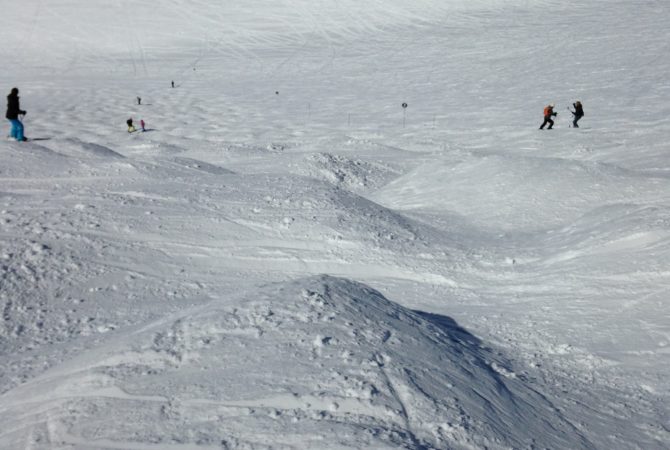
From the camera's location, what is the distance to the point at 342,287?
590cm

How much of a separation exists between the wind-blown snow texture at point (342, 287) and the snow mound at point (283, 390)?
0.06 feet

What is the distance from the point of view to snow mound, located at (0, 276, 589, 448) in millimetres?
3918

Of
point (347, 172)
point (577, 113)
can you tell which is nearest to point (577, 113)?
point (577, 113)

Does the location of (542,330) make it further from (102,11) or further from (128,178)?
(102,11)

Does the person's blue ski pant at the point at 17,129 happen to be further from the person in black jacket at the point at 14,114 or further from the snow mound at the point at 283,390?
the snow mound at the point at 283,390

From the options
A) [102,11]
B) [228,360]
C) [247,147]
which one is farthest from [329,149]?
[102,11]

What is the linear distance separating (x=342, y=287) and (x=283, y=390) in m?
1.76

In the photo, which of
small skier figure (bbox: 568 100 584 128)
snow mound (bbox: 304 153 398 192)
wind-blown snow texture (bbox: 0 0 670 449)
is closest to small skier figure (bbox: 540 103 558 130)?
wind-blown snow texture (bbox: 0 0 670 449)

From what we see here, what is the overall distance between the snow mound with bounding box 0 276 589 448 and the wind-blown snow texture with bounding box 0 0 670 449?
0.06 feet

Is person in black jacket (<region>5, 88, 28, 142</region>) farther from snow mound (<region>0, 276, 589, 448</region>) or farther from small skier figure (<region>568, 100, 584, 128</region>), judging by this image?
small skier figure (<region>568, 100, 584, 128</region>)

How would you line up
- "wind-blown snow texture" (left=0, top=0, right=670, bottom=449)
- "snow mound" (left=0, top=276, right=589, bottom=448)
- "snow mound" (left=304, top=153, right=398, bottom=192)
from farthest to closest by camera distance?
1. "snow mound" (left=304, top=153, right=398, bottom=192)
2. "wind-blown snow texture" (left=0, top=0, right=670, bottom=449)
3. "snow mound" (left=0, top=276, right=589, bottom=448)

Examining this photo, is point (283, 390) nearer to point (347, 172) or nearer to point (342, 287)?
point (342, 287)

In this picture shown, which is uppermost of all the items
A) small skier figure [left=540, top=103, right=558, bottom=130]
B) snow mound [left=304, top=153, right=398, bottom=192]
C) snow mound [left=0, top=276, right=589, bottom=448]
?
small skier figure [left=540, top=103, right=558, bottom=130]

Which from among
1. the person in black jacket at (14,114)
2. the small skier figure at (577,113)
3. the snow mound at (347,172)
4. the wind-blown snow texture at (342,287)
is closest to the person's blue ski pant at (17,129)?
the person in black jacket at (14,114)
